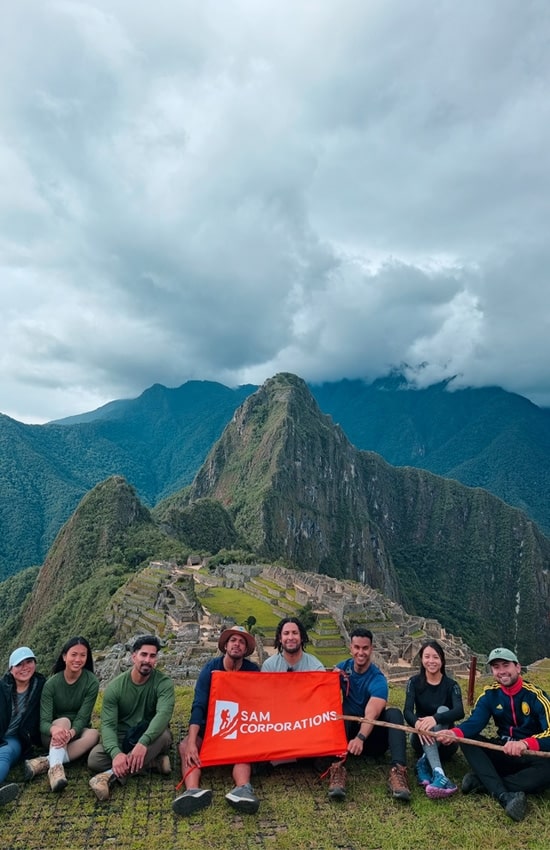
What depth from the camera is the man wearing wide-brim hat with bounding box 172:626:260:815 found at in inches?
209

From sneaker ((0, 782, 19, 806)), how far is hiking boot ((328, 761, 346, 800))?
3420mm

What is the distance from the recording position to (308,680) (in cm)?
635

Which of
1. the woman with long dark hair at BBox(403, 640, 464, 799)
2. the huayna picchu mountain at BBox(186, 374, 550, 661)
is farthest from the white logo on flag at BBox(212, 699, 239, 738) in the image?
the huayna picchu mountain at BBox(186, 374, 550, 661)

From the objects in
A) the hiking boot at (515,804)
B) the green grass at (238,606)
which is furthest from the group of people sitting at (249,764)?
the green grass at (238,606)

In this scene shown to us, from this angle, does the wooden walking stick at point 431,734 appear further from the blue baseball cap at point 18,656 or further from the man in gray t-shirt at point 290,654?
the blue baseball cap at point 18,656

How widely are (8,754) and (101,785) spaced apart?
1.13 m

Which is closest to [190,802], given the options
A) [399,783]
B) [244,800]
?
[244,800]

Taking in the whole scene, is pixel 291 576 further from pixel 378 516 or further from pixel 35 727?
pixel 378 516

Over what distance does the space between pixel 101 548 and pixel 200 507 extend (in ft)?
66.1

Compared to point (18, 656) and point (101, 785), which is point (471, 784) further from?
point (18, 656)

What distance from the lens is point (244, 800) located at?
5289 millimetres

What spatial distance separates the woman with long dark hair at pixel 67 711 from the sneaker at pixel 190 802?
140cm

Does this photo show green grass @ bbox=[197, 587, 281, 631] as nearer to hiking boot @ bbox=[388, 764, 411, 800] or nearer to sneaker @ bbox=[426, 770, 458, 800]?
hiking boot @ bbox=[388, 764, 411, 800]

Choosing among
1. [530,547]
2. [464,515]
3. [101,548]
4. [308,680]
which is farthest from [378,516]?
[308,680]
